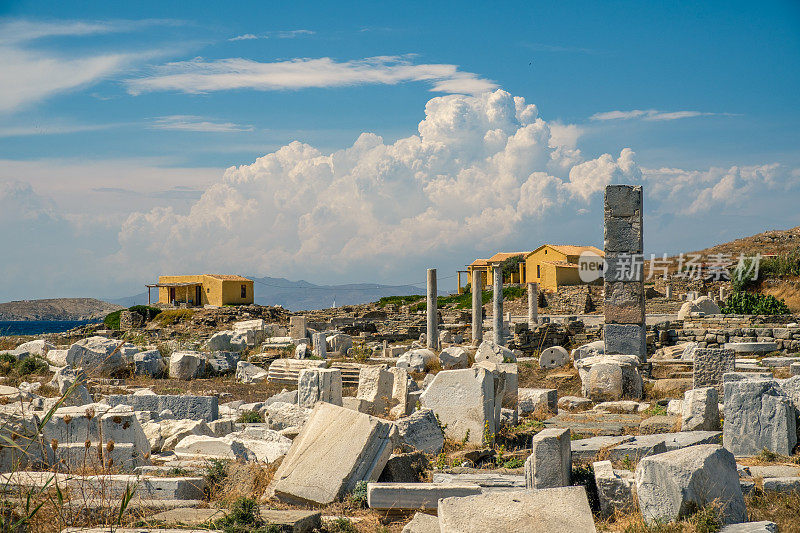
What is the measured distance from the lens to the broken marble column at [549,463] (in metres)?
6.26

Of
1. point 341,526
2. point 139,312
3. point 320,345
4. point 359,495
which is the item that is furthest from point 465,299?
point 341,526

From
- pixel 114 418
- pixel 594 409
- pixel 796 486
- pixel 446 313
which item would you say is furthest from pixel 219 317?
pixel 796 486

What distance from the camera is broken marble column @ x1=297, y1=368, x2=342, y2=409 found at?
11.6 meters

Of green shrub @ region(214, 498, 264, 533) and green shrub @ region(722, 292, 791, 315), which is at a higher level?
green shrub @ region(722, 292, 791, 315)

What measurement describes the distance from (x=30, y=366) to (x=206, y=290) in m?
41.0

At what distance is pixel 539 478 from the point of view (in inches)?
249

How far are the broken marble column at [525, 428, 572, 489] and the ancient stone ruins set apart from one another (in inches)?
0.7

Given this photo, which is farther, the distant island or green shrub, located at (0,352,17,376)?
the distant island

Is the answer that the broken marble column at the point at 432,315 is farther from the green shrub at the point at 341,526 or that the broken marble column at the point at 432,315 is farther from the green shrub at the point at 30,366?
the green shrub at the point at 341,526

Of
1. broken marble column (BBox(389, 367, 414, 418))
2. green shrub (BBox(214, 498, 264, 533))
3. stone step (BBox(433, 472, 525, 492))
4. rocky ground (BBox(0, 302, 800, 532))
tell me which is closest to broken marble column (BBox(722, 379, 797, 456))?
rocky ground (BBox(0, 302, 800, 532))

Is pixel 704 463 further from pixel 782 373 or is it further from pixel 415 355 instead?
pixel 415 355

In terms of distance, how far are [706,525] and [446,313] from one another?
116 feet

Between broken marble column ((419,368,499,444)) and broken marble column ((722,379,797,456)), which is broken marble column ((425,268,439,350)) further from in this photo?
broken marble column ((722,379,797,456))

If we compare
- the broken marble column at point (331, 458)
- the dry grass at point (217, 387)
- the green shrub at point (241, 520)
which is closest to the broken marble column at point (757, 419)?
the broken marble column at point (331, 458)
